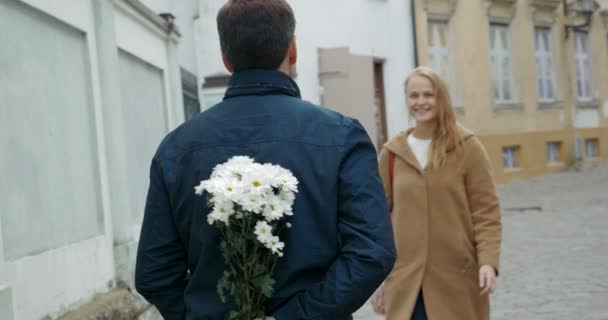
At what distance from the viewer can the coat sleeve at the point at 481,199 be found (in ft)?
13.5

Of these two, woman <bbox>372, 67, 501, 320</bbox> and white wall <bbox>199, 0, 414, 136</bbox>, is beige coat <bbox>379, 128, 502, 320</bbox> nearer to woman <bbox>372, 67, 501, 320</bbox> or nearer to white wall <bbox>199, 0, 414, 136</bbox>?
woman <bbox>372, 67, 501, 320</bbox>

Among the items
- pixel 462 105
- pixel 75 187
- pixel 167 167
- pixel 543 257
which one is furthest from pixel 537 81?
pixel 167 167

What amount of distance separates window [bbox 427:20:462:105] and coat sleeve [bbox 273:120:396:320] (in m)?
18.4

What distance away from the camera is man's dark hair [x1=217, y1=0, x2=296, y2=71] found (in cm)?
232

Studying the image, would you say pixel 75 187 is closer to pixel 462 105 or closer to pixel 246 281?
pixel 246 281

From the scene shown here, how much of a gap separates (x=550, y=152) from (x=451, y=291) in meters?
20.6

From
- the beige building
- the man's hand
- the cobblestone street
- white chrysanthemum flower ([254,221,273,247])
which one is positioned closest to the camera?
white chrysanthemum flower ([254,221,273,247])

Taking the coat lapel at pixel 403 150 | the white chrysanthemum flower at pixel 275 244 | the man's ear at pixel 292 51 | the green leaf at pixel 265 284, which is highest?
the man's ear at pixel 292 51

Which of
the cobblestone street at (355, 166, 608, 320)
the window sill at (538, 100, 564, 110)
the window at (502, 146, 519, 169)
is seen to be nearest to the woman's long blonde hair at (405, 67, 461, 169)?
the cobblestone street at (355, 166, 608, 320)

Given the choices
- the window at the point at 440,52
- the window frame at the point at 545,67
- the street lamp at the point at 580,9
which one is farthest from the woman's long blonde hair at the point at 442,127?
the street lamp at the point at 580,9

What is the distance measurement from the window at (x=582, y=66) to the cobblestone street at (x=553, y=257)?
20.6 ft

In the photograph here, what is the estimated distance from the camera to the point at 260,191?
7.18 ft

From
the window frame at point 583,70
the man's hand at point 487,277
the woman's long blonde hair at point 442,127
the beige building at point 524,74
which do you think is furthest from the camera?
the window frame at point 583,70

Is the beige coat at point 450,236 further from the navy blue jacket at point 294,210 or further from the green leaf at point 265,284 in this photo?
the green leaf at point 265,284
